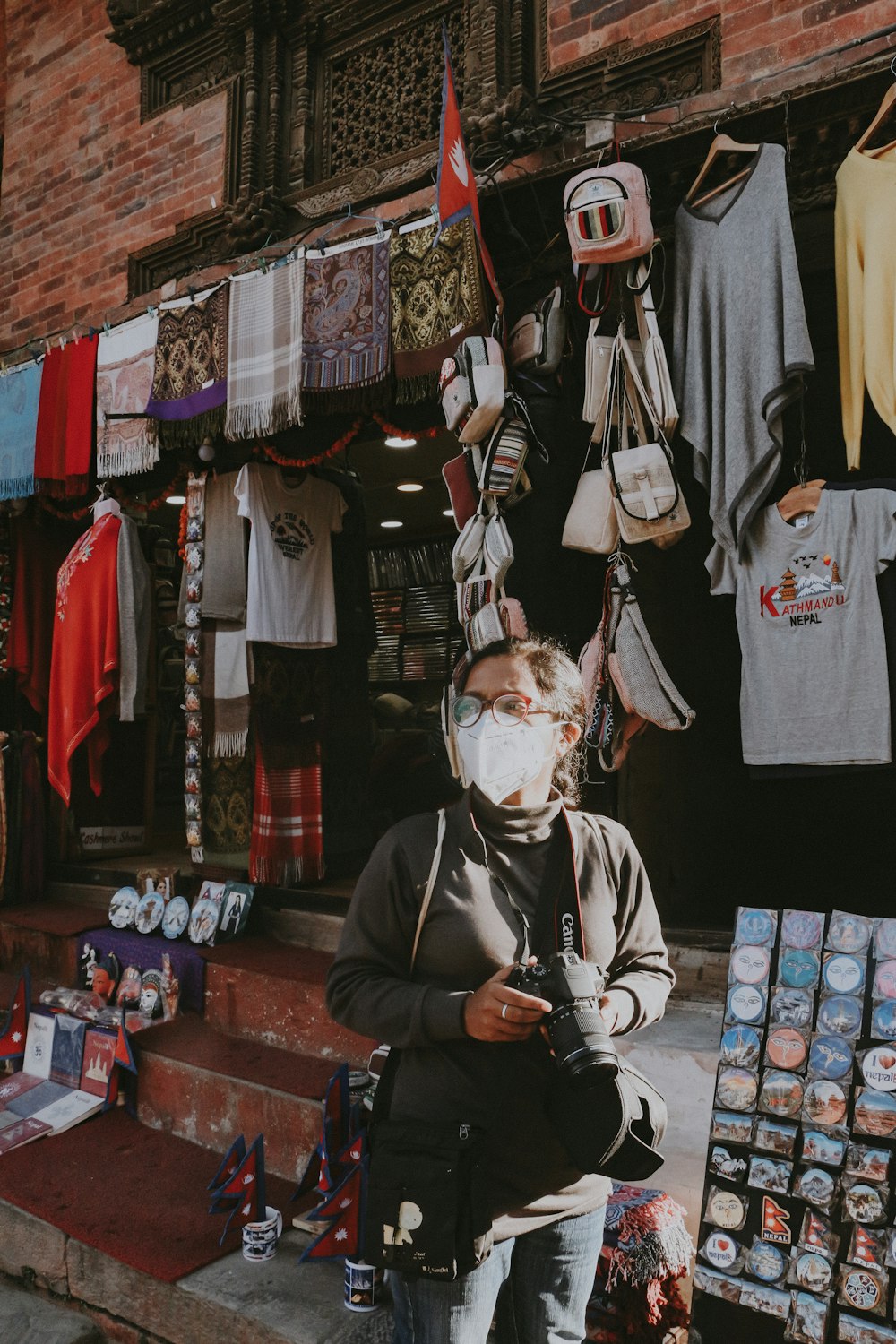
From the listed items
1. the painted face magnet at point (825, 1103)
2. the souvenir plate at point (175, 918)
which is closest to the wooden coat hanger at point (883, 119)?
the painted face magnet at point (825, 1103)

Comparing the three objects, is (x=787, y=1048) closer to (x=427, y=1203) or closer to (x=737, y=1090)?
(x=737, y=1090)

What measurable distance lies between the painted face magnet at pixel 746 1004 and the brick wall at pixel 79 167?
5.08 m

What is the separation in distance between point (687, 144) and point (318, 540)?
259 centimetres

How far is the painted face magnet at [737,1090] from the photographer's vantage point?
238 centimetres

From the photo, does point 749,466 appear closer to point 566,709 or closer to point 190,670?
point 566,709

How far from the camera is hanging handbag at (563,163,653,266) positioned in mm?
3123

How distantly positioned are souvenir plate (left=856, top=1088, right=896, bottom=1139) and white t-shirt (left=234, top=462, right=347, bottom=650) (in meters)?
3.38

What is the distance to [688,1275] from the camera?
258 centimetres

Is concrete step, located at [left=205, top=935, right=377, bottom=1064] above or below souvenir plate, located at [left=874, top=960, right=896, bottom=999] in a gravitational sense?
below

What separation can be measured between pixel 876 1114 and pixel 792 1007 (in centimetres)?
29

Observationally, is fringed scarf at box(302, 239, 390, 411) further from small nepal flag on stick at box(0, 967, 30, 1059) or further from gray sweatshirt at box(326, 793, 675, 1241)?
small nepal flag on stick at box(0, 967, 30, 1059)

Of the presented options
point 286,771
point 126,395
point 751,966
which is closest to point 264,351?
point 126,395

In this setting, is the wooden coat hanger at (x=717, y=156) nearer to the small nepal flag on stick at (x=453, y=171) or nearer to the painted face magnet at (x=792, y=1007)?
the small nepal flag on stick at (x=453, y=171)

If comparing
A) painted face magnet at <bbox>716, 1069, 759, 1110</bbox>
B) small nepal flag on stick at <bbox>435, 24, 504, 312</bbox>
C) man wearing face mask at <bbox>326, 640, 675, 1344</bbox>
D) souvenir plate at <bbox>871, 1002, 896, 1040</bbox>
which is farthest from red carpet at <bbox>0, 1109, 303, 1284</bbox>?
small nepal flag on stick at <bbox>435, 24, 504, 312</bbox>
